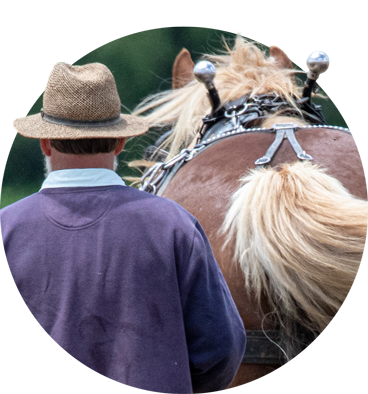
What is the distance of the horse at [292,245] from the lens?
3.73 ft

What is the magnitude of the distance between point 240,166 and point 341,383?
1.77 feet

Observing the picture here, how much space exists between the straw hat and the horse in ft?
1.09

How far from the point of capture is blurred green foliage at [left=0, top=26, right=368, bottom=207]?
16.5 feet

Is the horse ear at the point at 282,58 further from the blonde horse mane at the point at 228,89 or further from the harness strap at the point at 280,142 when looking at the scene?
the harness strap at the point at 280,142

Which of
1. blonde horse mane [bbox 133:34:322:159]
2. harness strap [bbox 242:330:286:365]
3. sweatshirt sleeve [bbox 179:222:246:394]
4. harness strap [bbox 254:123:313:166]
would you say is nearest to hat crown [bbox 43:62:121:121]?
sweatshirt sleeve [bbox 179:222:246:394]

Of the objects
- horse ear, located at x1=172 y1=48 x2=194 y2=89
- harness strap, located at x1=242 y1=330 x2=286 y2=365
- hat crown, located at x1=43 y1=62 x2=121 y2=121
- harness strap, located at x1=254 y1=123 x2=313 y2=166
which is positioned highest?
hat crown, located at x1=43 y1=62 x2=121 y2=121

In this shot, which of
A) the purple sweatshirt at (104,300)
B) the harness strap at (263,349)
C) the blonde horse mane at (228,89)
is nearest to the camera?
the purple sweatshirt at (104,300)

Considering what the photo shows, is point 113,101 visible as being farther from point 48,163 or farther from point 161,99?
point 161,99

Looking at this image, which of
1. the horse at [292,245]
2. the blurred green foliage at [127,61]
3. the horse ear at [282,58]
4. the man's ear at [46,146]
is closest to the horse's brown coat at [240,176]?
the horse at [292,245]

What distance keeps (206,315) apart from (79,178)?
1.10 feet

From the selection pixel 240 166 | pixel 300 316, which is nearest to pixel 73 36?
pixel 240 166

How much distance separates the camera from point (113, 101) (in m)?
1.08

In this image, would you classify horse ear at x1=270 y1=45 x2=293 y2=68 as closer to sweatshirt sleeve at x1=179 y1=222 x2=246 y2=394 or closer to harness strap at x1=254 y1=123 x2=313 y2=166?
harness strap at x1=254 y1=123 x2=313 y2=166

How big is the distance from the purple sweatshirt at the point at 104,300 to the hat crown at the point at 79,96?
145 millimetres
